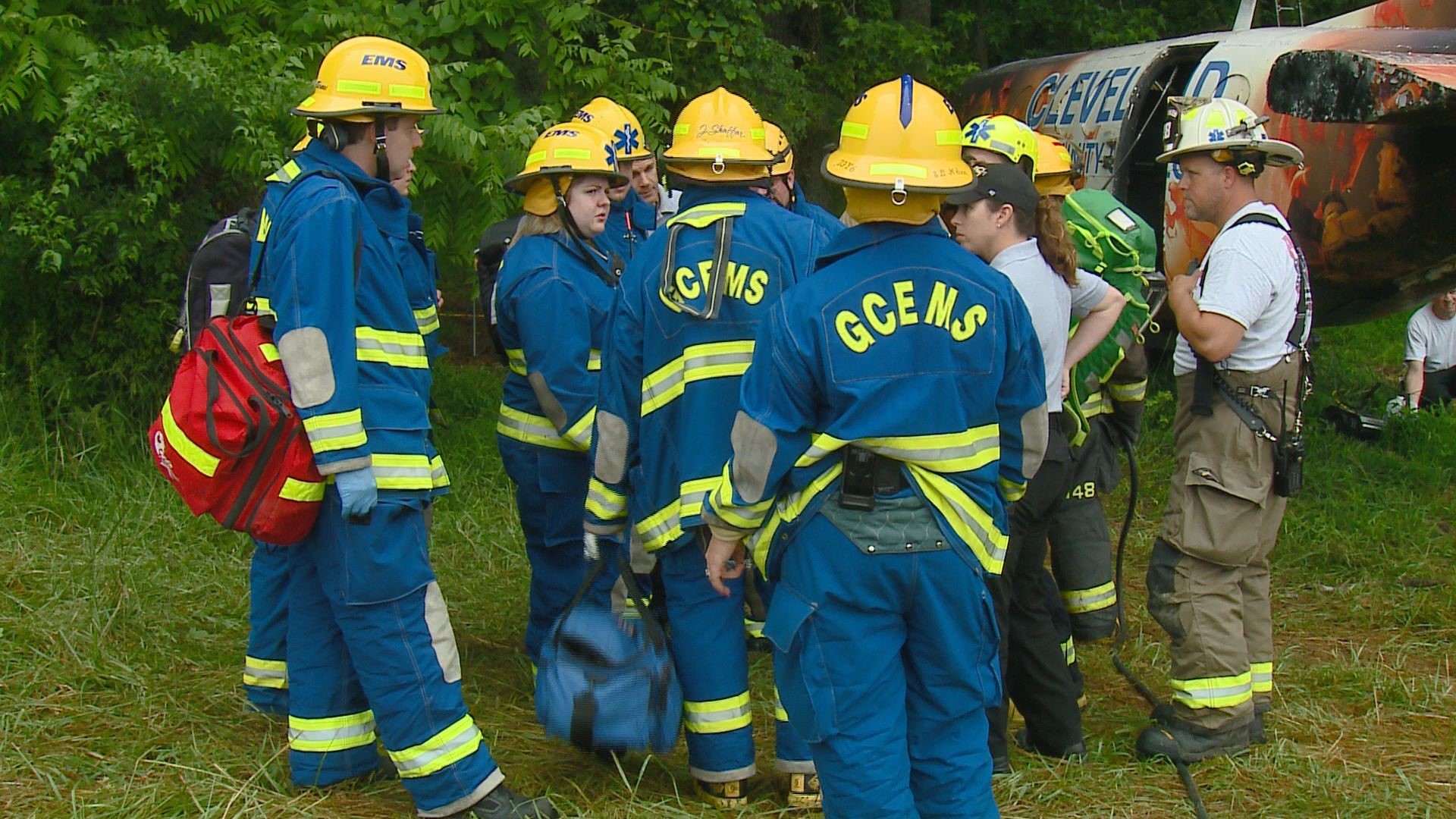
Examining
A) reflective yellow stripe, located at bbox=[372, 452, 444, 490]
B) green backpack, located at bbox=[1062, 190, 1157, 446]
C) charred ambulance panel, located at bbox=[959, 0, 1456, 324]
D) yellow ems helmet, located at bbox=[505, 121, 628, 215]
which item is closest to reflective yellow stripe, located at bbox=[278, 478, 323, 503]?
reflective yellow stripe, located at bbox=[372, 452, 444, 490]

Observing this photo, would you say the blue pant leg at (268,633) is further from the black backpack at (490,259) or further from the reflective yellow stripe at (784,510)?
the reflective yellow stripe at (784,510)

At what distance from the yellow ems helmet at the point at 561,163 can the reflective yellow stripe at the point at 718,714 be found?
68.3 inches

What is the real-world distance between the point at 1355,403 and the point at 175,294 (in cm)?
769

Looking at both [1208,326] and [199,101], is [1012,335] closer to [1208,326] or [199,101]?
[1208,326]

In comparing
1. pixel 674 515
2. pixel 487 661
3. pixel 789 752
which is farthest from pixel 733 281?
pixel 487 661

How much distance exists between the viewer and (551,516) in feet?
15.4

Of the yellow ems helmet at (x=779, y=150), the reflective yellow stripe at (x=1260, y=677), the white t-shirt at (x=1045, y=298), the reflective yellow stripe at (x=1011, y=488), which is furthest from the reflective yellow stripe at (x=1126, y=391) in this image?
the reflective yellow stripe at (x=1011, y=488)

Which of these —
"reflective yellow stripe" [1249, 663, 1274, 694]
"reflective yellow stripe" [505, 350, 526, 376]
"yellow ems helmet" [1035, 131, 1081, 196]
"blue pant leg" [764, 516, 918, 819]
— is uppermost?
"yellow ems helmet" [1035, 131, 1081, 196]

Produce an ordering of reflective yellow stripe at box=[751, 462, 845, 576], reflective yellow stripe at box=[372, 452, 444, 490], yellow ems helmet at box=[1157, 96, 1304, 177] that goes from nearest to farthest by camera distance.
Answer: reflective yellow stripe at box=[751, 462, 845, 576], reflective yellow stripe at box=[372, 452, 444, 490], yellow ems helmet at box=[1157, 96, 1304, 177]

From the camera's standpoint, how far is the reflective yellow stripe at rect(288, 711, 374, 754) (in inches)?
154

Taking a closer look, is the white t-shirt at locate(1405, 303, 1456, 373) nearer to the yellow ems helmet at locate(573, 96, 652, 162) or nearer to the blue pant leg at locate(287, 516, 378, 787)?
the yellow ems helmet at locate(573, 96, 652, 162)

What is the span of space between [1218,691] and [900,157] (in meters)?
2.28

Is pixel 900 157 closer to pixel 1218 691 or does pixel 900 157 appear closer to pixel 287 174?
pixel 287 174

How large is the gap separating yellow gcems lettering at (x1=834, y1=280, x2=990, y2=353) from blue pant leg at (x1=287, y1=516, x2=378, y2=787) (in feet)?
5.71
